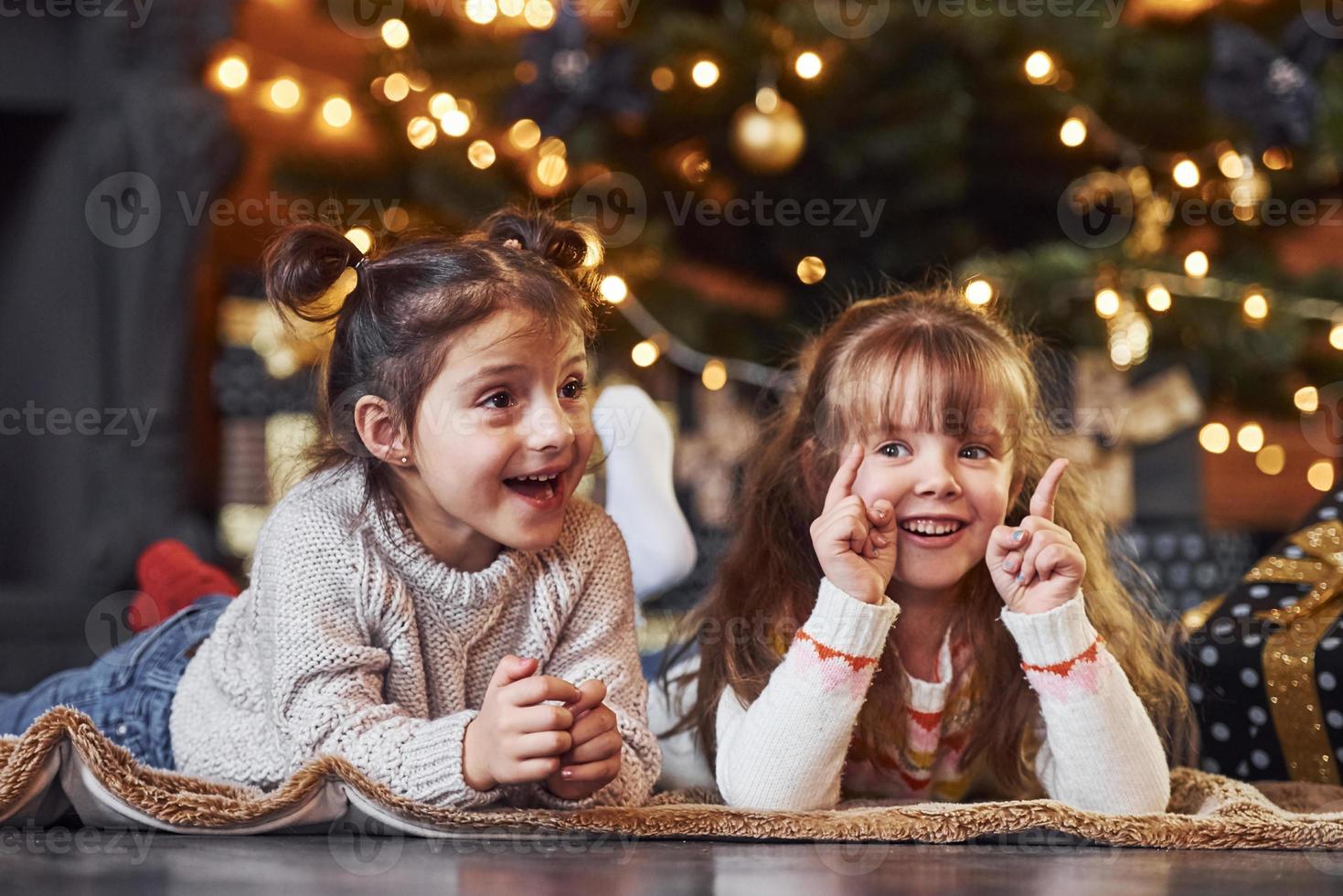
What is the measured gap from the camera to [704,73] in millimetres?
1894

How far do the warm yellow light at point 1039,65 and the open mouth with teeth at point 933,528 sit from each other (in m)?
1.11

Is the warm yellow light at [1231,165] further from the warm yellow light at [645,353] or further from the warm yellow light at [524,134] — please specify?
the warm yellow light at [524,134]

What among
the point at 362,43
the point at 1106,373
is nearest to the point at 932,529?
the point at 1106,373

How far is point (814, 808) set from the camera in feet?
3.22

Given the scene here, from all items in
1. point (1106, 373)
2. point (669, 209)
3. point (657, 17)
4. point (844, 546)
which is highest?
point (657, 17)

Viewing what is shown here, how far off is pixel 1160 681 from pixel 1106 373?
114cm

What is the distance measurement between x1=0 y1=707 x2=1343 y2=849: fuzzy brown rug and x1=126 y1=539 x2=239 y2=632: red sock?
476 millimetres

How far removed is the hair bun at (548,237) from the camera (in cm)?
107

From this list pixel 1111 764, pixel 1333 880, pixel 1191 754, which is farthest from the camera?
pixel 1191 754

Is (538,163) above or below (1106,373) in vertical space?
above

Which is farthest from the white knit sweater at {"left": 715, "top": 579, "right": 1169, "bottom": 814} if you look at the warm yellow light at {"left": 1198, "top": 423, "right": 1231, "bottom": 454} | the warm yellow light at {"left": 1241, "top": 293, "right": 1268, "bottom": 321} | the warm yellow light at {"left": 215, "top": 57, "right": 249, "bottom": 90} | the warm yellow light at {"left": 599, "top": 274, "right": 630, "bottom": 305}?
the warm yellow light at {"left": 215, "top": 57, "right": 249, "bottom": 90}

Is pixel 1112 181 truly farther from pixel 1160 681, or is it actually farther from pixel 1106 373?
pixel 1160 681

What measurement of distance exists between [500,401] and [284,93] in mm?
1598

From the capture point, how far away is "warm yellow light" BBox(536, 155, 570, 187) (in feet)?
6.34
